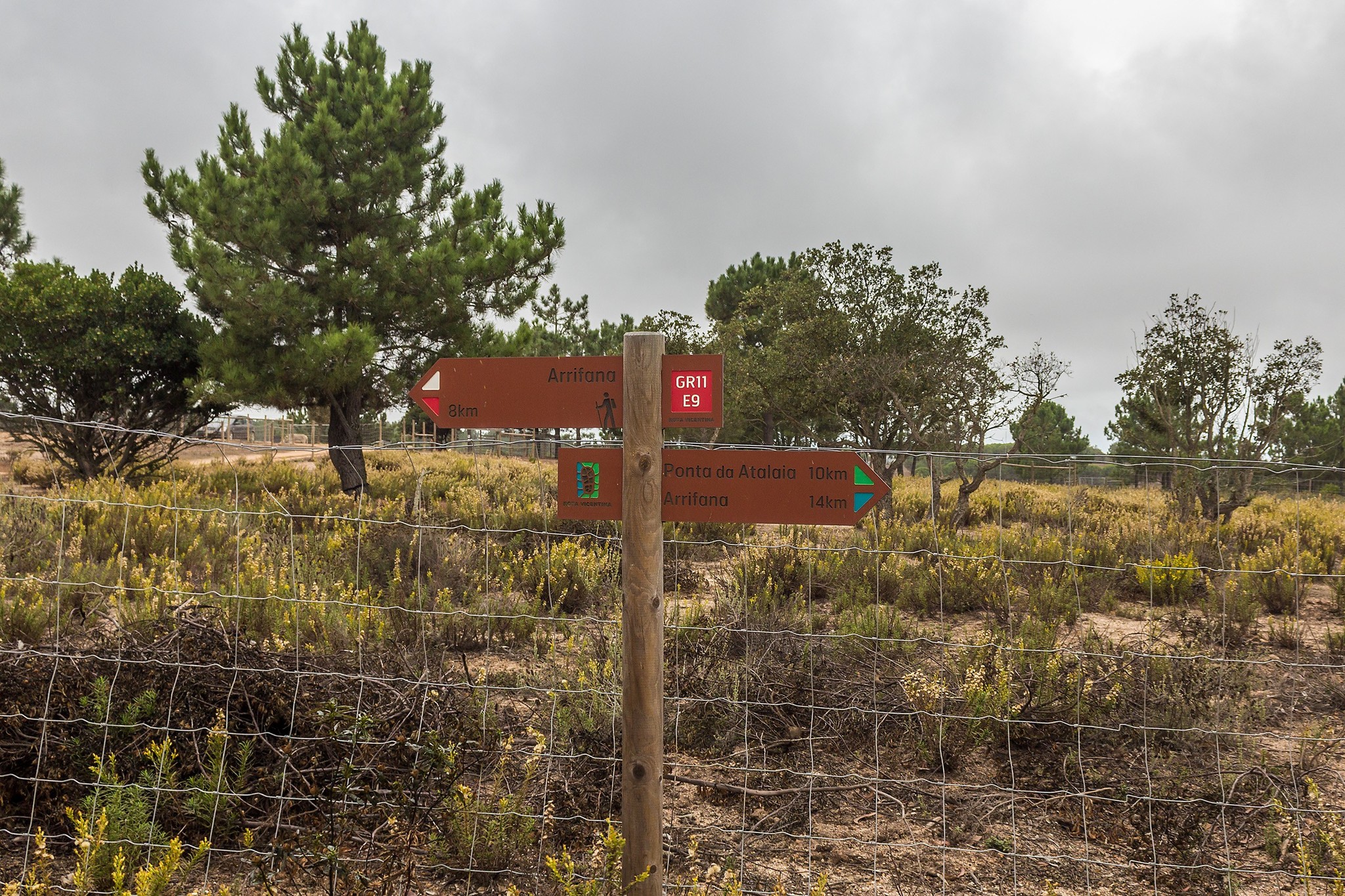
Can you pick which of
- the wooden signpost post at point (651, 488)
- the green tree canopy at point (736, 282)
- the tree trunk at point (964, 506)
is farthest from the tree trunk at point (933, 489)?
the green tree canopy at point (736, 282)

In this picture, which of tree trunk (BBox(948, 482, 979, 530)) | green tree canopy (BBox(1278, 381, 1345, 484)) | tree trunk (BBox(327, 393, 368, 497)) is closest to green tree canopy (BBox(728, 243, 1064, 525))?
tree trunk (BBox(948, 482, 979, 530))

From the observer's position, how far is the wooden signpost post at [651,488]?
107 inches

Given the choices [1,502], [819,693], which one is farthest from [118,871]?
[1,502]

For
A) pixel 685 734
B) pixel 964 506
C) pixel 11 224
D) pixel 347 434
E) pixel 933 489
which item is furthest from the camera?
pixel 11 224

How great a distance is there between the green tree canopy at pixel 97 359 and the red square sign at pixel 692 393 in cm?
1153

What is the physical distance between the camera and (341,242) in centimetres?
1477

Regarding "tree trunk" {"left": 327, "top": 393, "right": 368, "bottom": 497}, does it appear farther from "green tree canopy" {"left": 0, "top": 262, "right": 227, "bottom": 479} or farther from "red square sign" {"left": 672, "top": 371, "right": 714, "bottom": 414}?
"red square sign" {"left": 672, "top": 371, "right": 714, "bottom": 414}

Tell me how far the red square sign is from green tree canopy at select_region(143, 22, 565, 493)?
11108mm

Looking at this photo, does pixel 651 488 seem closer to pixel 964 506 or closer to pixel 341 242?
pixel 964 506

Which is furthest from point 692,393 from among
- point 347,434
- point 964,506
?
point 347,434

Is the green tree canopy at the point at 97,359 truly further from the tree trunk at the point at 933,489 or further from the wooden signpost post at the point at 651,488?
the wooden signpost post at the point at 651,488

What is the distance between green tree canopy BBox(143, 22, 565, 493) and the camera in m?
13.2

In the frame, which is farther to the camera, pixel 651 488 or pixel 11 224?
pixel 11 224

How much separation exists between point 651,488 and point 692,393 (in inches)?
13.7
